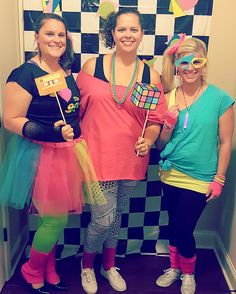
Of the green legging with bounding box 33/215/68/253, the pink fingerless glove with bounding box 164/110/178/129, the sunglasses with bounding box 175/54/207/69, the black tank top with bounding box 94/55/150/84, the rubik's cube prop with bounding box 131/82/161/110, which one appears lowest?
the green legging with bounding box 33/215/68/253

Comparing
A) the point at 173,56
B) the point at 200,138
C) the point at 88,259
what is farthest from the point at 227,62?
the point at 88,259

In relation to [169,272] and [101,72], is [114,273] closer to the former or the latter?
[169,272]

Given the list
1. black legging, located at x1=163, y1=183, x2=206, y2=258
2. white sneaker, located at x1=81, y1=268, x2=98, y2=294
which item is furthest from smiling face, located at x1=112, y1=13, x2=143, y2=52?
white sneaker, located at x1=81, y1=268, x2=98, y2=294

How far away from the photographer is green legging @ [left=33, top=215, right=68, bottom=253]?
65.9 inches

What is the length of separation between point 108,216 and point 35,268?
41 cm

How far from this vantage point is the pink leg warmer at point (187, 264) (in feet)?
5.99

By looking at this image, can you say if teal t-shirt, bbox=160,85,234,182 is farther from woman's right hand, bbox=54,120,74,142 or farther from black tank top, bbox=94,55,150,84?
woman's right hand, bbox=54,120,74,142

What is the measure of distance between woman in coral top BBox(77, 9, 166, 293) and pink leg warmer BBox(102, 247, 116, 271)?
185 millimetres

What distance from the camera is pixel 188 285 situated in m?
1.86

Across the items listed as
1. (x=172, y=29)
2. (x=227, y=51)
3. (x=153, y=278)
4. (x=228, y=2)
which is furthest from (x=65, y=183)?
(x=228, y=2)

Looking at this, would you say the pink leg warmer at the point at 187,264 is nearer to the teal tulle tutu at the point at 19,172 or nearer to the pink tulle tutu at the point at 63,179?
the pink tulle tutu at the point at 63,179

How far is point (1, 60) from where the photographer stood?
171 cm

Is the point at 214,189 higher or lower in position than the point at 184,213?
higher

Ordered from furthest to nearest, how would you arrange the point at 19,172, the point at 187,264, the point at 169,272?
the point at 169,272
the point at 187,264
the point at 19,172
